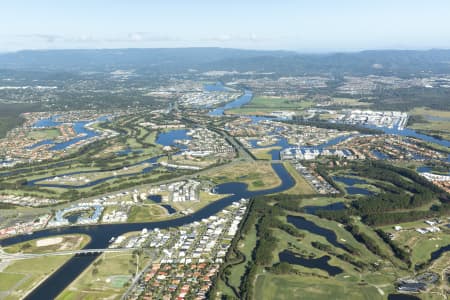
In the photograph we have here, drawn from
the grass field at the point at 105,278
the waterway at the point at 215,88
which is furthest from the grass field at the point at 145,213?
the waterway at the point at 215,88

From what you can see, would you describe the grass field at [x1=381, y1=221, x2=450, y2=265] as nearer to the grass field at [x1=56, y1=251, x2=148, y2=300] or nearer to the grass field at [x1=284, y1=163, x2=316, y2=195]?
the grass field at [x1=284, y1=163, x2=316, y2=195]

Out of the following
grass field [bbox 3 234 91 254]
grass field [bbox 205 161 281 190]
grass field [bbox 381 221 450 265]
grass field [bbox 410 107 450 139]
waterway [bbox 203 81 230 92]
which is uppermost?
waterway [bbox 203 81 230 92]

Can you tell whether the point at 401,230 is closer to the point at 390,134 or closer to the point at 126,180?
the point at 126,180

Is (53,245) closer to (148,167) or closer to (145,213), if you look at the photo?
(145,213)

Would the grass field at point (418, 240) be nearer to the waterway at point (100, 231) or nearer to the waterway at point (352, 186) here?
the waterway at point (352, 186)

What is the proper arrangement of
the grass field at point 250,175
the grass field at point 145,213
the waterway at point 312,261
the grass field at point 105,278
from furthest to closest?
the grass field at point 250,175
the grass field at point 145,213
the waterway at point 312,261
the grass field at point 105,278

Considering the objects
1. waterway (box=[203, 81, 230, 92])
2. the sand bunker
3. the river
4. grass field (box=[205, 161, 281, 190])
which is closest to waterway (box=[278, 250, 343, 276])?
the river

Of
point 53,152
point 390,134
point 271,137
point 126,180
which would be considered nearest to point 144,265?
point 126,180

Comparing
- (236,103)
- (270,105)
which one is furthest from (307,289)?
(236,103)
